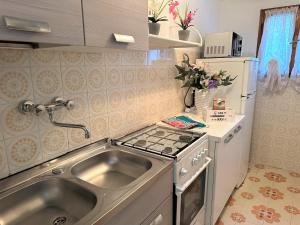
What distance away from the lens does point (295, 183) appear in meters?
2.48

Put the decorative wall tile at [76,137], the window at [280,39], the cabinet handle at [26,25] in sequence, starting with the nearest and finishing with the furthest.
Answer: the cabinet handle at [26,25]
the decorative wall tile at [76,137]
the window at [280,39]

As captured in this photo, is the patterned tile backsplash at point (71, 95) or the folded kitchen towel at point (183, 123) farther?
the folded kitchen towel at point (183, 123)

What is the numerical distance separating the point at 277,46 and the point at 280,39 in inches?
3.2

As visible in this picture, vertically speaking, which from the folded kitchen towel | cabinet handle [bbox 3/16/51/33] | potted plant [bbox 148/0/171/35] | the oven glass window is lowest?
the oven glass window

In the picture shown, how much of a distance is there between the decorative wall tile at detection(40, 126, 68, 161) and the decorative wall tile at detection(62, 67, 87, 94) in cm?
22

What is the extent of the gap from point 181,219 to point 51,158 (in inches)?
33.9

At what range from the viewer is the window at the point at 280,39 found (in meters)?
2.38

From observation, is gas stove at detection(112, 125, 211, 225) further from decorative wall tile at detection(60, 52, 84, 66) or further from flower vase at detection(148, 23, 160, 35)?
flower vase at detection(148, 23, 160, 35)

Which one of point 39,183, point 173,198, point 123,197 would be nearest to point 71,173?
point 39,183

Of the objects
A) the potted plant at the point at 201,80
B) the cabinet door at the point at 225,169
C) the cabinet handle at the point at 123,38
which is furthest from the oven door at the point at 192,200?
the cabinet handle at the point at 123,38

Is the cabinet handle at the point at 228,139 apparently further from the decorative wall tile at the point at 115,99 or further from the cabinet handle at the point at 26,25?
the cabinet handle at the point at 26,25

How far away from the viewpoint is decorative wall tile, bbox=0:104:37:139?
90 centimetres

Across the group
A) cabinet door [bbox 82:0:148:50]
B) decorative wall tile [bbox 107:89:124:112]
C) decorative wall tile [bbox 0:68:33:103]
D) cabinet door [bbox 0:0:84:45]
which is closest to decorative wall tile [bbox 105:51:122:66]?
decorative wall tile [bbox 107:89:124:112]

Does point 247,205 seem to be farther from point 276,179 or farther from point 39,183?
point 39,183
